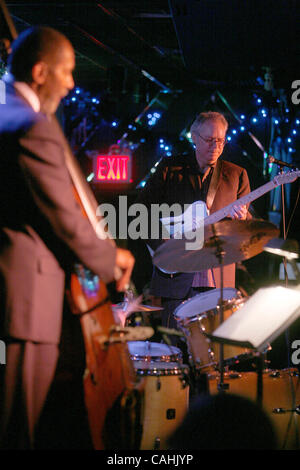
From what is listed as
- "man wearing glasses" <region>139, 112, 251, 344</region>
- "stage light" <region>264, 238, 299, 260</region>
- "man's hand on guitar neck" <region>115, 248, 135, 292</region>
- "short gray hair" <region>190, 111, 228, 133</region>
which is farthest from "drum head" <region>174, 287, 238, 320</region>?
"short gray hair" <region>190, 111, 228, 133</region>

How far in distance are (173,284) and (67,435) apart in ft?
5.73

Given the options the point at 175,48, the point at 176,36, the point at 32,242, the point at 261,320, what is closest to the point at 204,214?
the point at 261,320

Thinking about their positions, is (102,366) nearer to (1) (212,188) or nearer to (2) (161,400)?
(2) (161,400)

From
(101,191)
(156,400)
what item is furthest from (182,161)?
(101,191)

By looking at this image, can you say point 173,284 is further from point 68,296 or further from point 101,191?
point 101,191

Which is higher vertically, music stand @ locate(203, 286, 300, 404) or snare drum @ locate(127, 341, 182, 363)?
music stand @ locate(203, 286, 300, 404)

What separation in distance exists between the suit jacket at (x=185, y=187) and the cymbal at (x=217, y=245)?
88 centimetres

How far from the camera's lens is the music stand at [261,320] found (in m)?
2.44

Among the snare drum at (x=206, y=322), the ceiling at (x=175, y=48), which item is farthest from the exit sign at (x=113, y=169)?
the snare drum at (x=206, y=322)

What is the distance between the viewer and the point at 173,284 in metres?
4.01

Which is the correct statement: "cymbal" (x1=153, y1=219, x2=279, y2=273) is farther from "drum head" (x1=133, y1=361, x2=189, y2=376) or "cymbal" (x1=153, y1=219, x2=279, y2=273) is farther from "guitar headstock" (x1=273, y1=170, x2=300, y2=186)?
"guitar headstock" (x1=273, y1=170, x2=300, y2=186)

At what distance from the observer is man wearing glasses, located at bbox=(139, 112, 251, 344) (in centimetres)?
401

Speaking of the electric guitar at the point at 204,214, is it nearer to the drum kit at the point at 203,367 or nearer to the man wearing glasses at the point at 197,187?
the man wearing glasses at the point at 197,187

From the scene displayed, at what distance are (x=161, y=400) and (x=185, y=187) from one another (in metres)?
1.78
